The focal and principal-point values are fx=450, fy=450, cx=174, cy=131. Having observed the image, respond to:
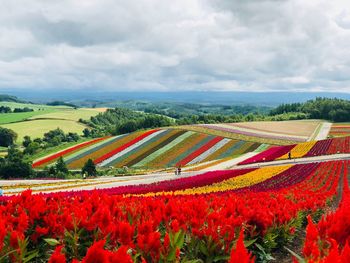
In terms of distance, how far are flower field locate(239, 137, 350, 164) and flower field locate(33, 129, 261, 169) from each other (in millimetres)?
7457

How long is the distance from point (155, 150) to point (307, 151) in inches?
998

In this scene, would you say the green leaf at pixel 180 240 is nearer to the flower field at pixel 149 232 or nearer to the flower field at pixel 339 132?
the flower field at pixel 149 232

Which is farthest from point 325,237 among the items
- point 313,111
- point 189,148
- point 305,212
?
point 313,111

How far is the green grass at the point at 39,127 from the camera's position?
114m

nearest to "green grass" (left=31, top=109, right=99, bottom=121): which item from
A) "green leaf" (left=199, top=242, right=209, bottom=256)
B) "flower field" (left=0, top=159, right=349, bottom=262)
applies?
"flower field" (left=0, top=159, right=349, bottom=262)

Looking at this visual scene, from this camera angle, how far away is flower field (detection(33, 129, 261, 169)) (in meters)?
66.8

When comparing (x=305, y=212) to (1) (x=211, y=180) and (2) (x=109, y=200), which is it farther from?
(1) (x=211, y=180)

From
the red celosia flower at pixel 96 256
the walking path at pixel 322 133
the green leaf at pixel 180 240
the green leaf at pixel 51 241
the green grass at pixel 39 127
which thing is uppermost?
the red celosia flower at pixel 96 256

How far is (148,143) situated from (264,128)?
28360 millimetres

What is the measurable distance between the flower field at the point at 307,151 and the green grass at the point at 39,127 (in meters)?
68.5

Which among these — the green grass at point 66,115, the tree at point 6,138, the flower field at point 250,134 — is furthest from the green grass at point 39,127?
the flower field at point 250,134

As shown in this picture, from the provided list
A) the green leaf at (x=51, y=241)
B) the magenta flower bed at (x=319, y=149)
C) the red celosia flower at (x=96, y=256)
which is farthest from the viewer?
the magenta flower bed at (x=319, y=149)

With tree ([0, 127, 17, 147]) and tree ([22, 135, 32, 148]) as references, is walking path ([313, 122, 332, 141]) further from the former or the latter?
tree ([0, 127, 17, 147])

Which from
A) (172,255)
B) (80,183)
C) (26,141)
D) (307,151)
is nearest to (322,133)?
(307,151)
